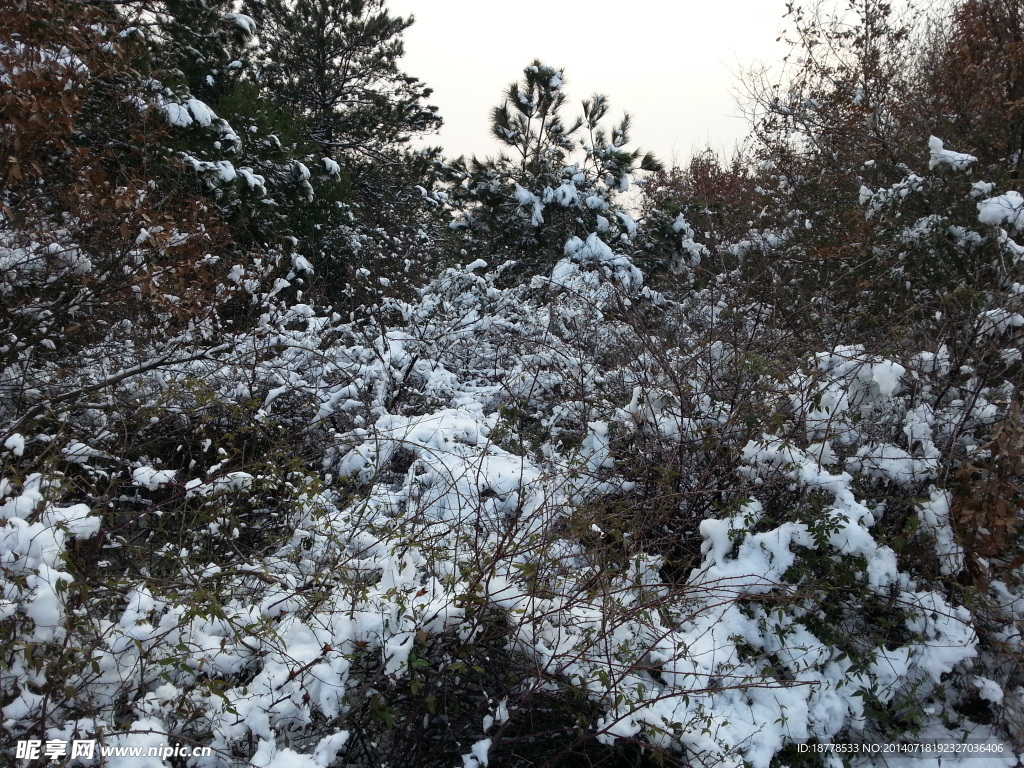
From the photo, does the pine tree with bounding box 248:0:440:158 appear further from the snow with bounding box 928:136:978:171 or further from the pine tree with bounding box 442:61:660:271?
the snow with bounding box 928:136:978:171

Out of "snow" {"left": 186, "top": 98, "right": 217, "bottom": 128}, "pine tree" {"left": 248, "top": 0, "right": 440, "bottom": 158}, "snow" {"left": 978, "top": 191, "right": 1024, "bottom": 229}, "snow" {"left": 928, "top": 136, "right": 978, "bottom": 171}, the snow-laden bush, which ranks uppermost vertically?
"pine tree" {"left": 248, "top": 0, "right": 440, "bottom": 158}

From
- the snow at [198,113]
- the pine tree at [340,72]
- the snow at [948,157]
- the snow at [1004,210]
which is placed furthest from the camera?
the pine tree at [340,72]

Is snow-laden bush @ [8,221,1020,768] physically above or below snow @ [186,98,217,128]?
below

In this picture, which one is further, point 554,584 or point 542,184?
point 542,184

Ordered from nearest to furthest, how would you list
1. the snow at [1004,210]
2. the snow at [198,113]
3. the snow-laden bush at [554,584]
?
the snow-laden bush at [554,584]
the snow at [1004,210]
the snow at [198,113]

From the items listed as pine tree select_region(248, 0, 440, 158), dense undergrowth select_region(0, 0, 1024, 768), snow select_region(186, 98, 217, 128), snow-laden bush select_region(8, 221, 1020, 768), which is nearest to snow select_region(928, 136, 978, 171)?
dense undergrowth select_region(0, 0, 1024, 768)

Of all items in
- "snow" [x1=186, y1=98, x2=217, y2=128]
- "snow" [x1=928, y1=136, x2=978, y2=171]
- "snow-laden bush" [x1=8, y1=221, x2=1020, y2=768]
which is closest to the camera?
"snow-laden bush" [x1=8, y1=221, x2=1020, y2=768]

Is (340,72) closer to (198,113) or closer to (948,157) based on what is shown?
(198,113)

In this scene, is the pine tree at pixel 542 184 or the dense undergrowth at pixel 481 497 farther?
the pine tree at pixel 542 184

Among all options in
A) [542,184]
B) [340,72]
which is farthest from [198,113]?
[340,72]

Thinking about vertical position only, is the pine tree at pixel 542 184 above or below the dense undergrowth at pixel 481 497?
above

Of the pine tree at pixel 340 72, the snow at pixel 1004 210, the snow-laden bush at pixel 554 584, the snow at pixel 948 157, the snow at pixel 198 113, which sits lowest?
the snow-laden bush at pixel 554 584

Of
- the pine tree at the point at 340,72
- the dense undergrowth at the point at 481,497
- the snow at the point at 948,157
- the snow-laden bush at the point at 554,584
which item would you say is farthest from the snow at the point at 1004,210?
the pine tree at the point at 340,72

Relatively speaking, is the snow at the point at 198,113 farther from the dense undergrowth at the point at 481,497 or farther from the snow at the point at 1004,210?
the snow at the point at 1004,210
